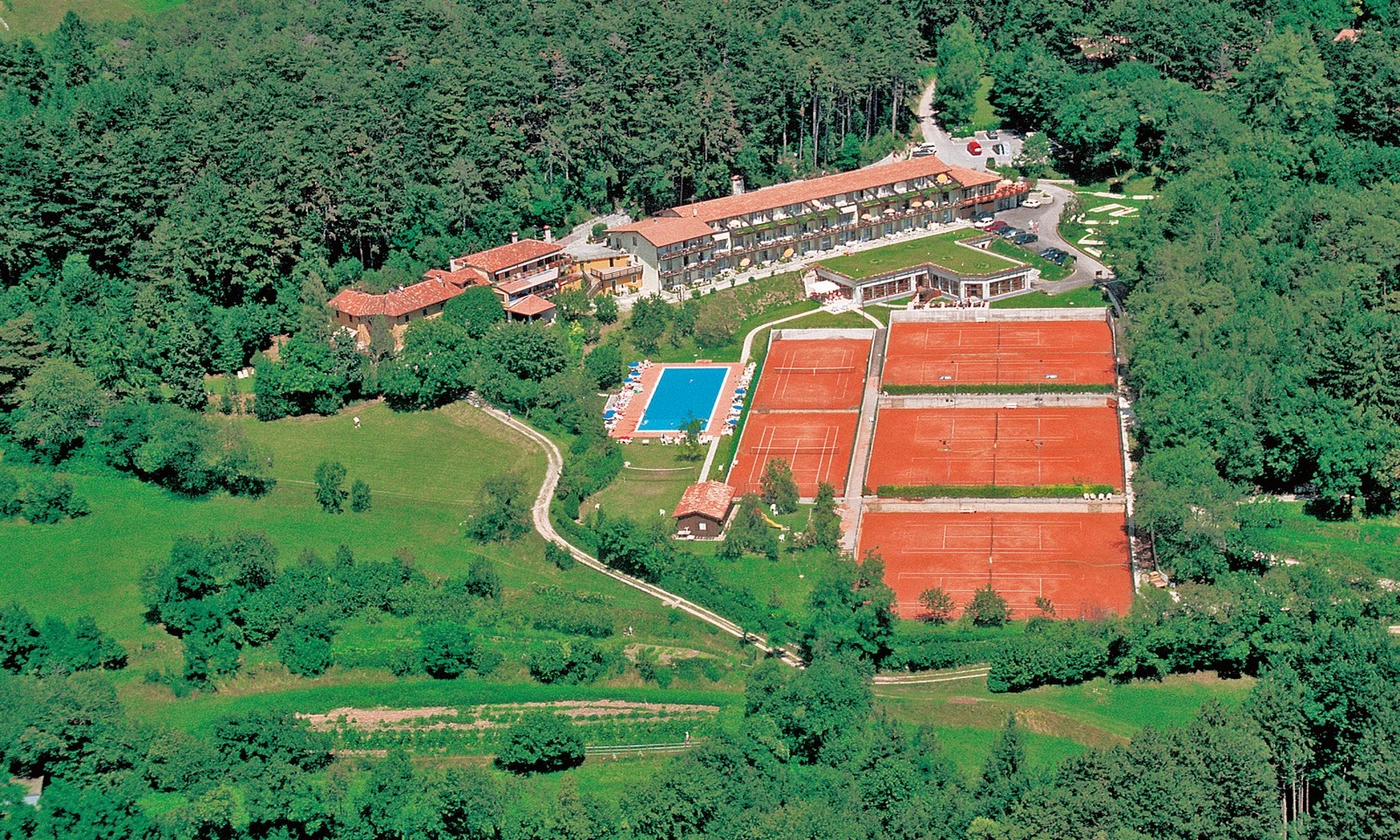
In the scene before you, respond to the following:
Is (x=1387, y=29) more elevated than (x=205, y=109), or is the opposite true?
(x=1387, y=29)

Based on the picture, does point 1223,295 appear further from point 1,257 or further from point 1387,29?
point 1,257

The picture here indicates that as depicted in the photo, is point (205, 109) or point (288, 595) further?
point (205, 109)

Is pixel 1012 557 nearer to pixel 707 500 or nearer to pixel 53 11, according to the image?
pixel 707 500

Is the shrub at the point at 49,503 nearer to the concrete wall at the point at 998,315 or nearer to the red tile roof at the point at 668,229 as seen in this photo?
the red tile roof at the point at 668,229

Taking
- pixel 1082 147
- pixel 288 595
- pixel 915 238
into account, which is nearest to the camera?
pixel 288 595

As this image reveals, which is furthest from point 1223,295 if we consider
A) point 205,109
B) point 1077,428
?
point 205,109

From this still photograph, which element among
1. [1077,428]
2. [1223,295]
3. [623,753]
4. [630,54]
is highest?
[630,54]

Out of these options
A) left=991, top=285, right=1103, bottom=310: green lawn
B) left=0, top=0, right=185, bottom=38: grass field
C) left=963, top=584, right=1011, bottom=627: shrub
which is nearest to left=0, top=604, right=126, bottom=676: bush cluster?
left=963, top=584, right=1011, bottom=627: shrub

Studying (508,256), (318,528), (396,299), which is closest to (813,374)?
(508,256)
